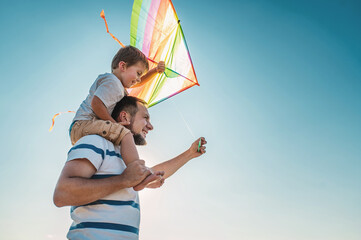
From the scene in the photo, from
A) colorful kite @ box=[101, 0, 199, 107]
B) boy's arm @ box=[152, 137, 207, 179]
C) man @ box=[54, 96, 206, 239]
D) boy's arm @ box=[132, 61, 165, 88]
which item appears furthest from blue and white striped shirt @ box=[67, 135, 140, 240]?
colorful kite @ box=[101, 0, 199, 107]

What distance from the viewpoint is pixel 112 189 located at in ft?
5.21

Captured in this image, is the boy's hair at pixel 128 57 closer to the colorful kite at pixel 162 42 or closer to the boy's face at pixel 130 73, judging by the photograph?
the boy's face at pixel 130 73

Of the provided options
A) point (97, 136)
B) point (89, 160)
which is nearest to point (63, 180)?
point (89, 160)

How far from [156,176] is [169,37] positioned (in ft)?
12.3

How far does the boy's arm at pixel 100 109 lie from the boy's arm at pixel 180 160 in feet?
2.19

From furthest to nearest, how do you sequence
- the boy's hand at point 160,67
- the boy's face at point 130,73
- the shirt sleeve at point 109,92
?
the boy's hand at point 160,67
the boy's face at point 130,73
the shirt sleeve at point 109,92

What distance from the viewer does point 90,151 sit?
1.68 metres

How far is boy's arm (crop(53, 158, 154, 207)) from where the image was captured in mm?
1525

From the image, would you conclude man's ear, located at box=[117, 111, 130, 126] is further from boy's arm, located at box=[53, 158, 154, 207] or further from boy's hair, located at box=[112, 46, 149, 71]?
boy's hair, located at box=[112, 46, 149, 71]

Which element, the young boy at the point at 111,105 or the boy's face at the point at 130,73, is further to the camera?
the boy's face at the point at 130,73

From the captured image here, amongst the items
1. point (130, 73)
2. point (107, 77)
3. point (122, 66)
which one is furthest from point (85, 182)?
point (122, 66)

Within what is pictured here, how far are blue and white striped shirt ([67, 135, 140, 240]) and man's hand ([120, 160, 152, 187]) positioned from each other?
142 mm

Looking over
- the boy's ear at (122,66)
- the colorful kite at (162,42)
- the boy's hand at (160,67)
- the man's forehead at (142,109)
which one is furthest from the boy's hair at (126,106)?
the colorful kite at (162,42)

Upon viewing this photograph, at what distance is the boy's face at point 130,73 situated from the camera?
3230 mm
